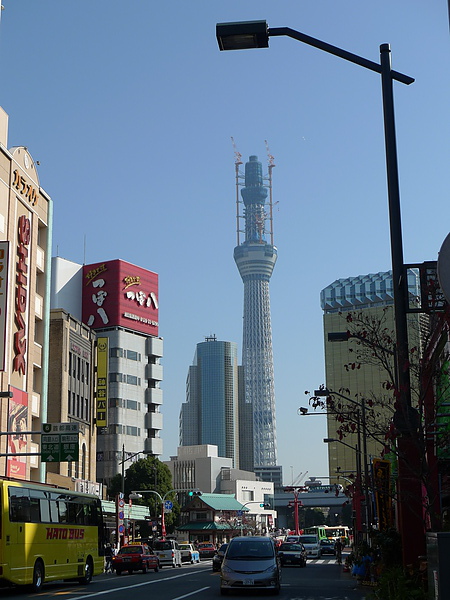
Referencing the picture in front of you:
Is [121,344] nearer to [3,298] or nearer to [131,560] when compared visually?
[131,560]

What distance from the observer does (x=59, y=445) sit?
39.6 metres

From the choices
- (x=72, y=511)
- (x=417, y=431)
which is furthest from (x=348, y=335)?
(x=72, y=511)

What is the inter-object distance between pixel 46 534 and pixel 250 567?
842 cm

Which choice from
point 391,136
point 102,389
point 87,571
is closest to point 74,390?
point 102,389

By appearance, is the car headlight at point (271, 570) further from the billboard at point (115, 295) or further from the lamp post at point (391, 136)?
the billboard at point (115, 295)

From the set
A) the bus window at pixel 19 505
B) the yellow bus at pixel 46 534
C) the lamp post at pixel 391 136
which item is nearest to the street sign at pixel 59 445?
the yellow bus at pixel 46 534

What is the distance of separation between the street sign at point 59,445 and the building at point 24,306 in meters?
12.9

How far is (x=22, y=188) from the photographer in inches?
2377

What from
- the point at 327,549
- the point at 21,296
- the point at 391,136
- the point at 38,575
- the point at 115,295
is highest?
the point at 115,295

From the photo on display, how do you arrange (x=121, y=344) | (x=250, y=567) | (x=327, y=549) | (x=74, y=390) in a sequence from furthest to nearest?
1. (x=121, y=344)
2. (x=327, y=549)
3. (x=74, y=390)
4. (x=250, y=567)

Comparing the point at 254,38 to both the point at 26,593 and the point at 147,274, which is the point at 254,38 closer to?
the point at 26,593

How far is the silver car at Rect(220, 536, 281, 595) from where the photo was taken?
1035 inches

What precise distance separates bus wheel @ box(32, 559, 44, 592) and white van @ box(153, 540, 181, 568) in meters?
29.8

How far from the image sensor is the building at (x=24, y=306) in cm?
5547
